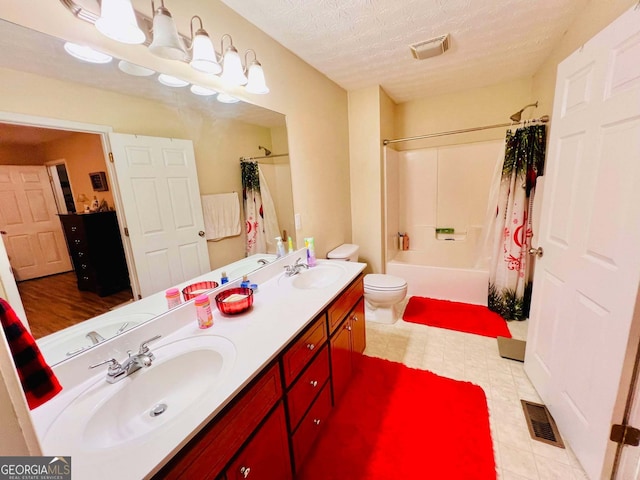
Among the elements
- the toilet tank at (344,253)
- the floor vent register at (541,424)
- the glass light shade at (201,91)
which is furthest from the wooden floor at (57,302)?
the floor vent register at (541,424)

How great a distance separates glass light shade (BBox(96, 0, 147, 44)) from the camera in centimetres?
89

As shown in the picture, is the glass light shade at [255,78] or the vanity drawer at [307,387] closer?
the vanity drawer at [307,387]

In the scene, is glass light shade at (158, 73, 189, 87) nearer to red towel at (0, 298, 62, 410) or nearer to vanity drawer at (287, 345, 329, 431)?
red towel at (0, 298, 62, 410)

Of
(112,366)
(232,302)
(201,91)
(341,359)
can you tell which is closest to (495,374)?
(341,359)

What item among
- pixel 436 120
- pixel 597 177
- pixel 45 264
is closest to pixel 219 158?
pixel 45 264

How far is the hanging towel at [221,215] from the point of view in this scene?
4.72ft

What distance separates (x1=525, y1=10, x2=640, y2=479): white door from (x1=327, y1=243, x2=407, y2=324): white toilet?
1.04 m

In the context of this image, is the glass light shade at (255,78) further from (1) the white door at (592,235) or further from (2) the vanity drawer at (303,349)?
(1) the white door at (592,235)

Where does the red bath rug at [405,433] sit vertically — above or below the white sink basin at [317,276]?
below

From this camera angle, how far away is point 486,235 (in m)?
2.79

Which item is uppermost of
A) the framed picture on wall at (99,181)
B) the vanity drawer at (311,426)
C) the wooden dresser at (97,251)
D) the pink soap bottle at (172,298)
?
the framed picture on wall at (99,181)

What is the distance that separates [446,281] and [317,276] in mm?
1694

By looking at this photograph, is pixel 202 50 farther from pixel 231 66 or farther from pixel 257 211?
pixel 257 211

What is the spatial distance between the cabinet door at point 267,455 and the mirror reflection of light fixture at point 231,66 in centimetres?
157
